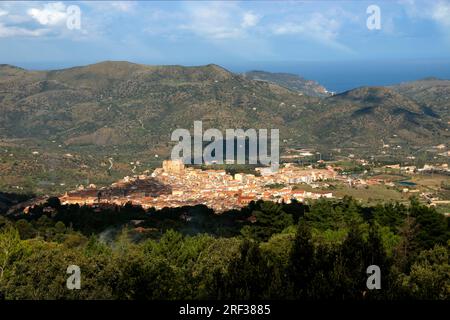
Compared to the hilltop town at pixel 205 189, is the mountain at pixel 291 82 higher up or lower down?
higher up

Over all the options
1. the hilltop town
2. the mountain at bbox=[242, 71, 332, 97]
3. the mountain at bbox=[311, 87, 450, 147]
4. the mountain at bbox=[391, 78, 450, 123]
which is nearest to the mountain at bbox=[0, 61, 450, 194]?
the mountain at bbox=[311, 87, 450, 147]

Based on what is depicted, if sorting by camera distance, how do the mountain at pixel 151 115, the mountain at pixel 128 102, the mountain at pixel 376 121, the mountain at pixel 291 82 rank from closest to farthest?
1. the mountain at pixel 151 115
2. the mountain at pixel 376 121
3. the mountain at pixel 128 102
4. the mountain at pixel 291 82

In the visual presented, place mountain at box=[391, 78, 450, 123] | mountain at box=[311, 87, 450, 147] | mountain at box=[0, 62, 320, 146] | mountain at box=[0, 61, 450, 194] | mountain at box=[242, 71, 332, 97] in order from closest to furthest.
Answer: mountain at box=[0, 61, 450, 194] < mountain at box=[311, 87, 450, 147] < mountain at box=[0, 62, 320, 146] < mountain at box=[391, 78, 450, 123] < mountain at box=[242, 71, 332, 97]

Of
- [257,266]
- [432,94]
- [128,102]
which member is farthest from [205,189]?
[432,94]

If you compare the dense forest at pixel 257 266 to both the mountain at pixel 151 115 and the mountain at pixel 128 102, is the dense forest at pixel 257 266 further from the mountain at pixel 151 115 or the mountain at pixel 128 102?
the mountain at pixel 128 102

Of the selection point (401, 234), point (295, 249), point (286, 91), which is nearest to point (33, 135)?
point (286, 91)

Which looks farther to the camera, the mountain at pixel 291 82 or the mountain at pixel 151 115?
the mountain at pixel 291 82

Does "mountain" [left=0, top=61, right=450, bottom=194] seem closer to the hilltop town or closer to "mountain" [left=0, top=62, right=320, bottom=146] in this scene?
"mountain" [left=0, top=62, right=320, bottom=146]

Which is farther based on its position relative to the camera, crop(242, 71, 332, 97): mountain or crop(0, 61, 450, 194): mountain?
crop(242, 71, 332, 97): mountain

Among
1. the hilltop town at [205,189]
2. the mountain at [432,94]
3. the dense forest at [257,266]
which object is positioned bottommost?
the hilltop town at [205,189]

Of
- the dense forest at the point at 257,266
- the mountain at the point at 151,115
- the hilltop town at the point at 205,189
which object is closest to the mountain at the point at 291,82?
the mountain at the point at 151,115
